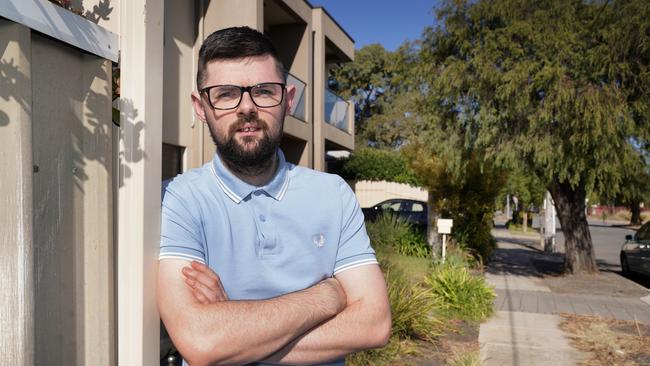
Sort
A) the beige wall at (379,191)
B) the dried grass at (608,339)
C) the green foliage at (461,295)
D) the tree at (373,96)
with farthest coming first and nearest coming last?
1. the tree at (373,96)
2. the beige wall at (379,191)
3. the green foliage at (461,295)
4. the dried grass at (608,339)

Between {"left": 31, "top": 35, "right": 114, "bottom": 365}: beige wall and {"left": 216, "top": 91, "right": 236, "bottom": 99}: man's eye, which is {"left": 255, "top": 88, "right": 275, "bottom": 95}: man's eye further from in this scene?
{"left": 31, "top": 35, "right": 114, "bottom": 365}: beige wall

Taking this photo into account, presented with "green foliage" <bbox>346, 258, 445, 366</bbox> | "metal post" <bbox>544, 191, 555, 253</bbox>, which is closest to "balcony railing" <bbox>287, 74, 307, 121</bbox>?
"green foliage" <bbox>346, 258, 445, 366</bbox>

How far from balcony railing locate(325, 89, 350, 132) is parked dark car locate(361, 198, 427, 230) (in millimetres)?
3933

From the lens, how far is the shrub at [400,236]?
14070 mm

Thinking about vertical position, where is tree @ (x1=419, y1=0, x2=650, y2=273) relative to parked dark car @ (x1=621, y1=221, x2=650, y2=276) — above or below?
above

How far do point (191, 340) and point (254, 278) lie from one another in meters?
0.30

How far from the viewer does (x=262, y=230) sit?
6.14 feet

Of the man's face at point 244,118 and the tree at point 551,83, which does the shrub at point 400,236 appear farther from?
the man's face at point 244,118

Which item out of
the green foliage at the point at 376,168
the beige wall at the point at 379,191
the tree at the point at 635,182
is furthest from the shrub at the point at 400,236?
the beige wall at the point at 379,191

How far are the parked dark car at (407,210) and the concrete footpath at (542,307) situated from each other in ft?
15.4

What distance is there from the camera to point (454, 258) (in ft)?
32.2

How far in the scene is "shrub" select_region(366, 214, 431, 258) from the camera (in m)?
14.1

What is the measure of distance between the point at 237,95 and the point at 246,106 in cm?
5

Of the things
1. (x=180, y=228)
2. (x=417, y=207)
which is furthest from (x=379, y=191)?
(x=180, y=228)
